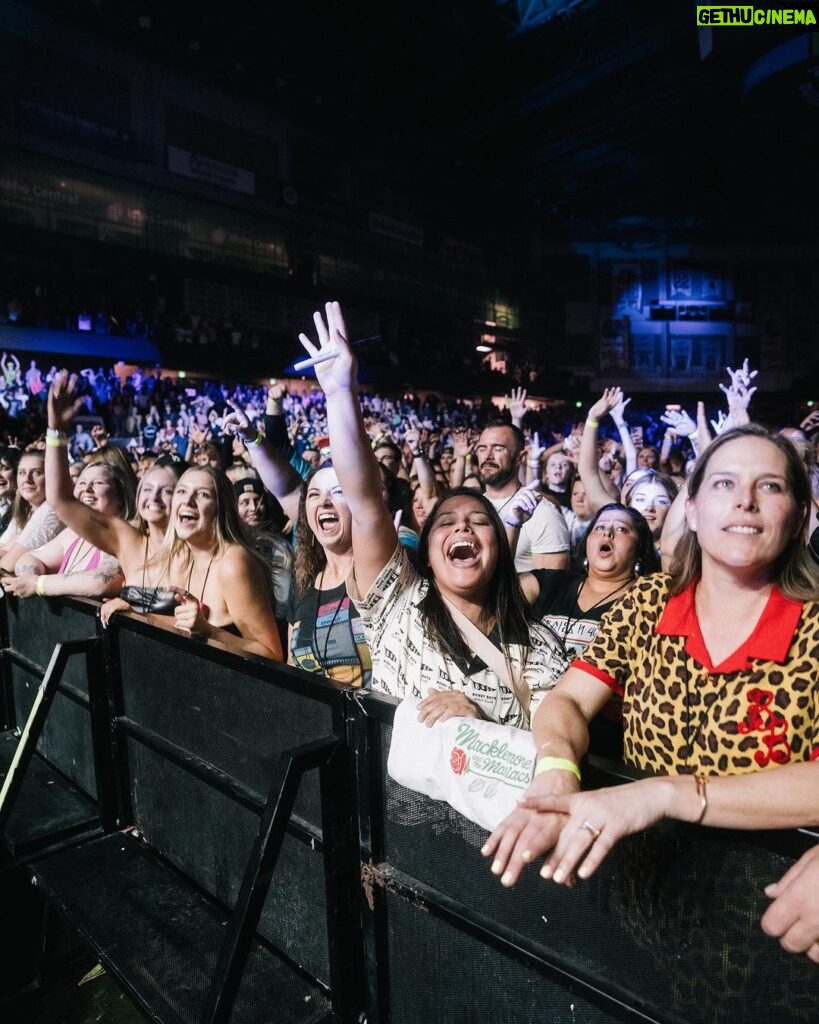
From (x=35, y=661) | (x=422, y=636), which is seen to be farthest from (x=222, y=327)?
(x=422, y=636)

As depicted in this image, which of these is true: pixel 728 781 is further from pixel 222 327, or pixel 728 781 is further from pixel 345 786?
pixel 222 327

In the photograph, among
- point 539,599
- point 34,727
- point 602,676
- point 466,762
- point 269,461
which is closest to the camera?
point 466,762

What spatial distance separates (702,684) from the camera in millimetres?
1382

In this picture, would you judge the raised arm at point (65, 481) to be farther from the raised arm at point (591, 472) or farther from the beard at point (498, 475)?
the raised arm at point (591, 472)

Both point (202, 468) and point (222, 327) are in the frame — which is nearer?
point (202, 468)

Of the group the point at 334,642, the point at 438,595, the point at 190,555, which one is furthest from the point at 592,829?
the point at 190,555

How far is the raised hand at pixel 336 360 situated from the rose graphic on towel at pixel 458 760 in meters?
1.07

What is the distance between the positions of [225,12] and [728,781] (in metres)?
19.9

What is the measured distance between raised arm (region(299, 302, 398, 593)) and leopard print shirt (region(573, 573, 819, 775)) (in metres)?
0.67

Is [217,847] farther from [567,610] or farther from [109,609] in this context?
[567,610]

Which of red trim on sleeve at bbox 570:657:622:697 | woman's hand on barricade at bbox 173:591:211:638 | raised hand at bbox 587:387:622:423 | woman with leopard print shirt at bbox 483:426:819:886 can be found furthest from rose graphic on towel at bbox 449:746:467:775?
raised hand at bbox 587:387:622:423

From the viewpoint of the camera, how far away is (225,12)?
16406 millimetres

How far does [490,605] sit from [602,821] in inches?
38.3

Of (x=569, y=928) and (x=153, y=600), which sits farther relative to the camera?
(x=153, y=600)
